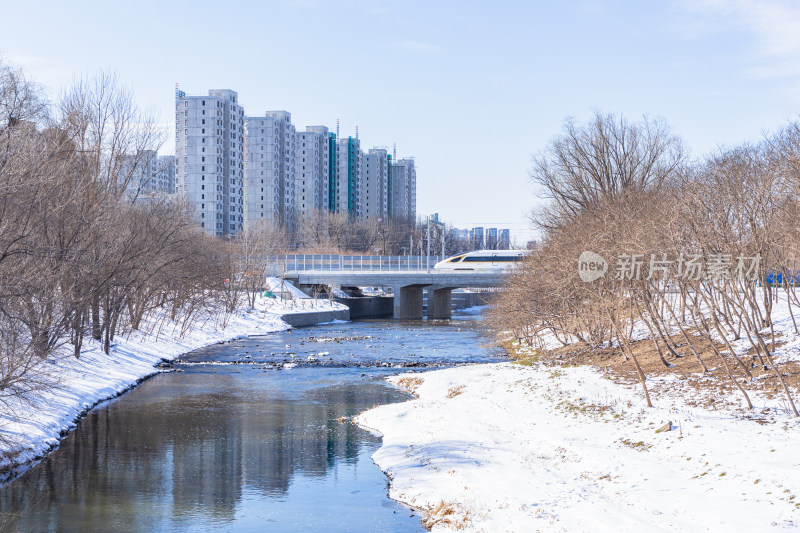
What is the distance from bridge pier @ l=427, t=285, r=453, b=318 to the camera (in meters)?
80.6

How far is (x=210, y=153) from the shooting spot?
445 ft

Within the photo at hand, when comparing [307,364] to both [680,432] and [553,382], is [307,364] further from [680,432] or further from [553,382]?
[680,432]

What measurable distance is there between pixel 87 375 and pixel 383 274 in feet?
160

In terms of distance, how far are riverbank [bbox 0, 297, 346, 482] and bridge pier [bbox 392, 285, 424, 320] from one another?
18.3 m

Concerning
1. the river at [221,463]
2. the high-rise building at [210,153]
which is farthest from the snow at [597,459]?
the high-rise building at [210,153]

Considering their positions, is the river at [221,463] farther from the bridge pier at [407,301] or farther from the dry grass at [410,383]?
the bridge pier at [407,301]

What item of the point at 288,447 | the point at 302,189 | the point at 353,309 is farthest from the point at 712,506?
the point at 302,189

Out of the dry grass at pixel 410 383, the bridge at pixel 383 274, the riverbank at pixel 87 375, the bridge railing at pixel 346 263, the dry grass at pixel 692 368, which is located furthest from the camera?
the bridge railing at pixel 346 263

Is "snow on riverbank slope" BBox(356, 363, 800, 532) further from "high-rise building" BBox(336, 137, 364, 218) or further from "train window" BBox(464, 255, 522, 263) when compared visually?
"high-rise building" BBox(336, 137, 364, 218)

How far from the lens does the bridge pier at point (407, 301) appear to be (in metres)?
75.9

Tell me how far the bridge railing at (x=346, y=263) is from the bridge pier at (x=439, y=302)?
420 cm

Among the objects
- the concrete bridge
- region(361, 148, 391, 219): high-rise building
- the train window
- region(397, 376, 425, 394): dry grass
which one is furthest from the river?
region(361, 148, 391, 219): high-rise building

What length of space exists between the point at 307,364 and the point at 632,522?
83.9 feet

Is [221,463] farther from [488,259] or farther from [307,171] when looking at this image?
[307,171]
